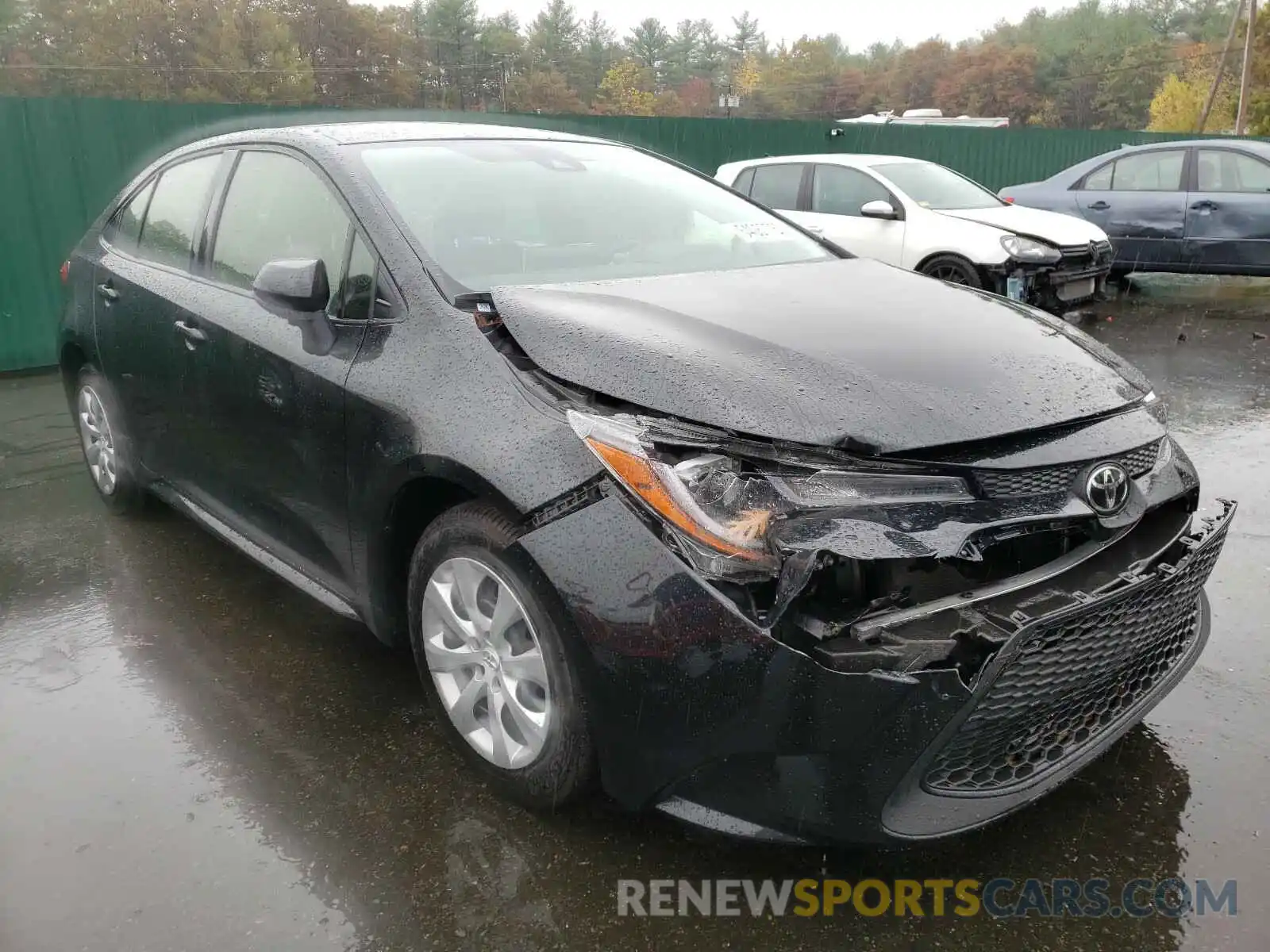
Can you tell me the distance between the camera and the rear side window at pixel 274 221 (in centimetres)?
290

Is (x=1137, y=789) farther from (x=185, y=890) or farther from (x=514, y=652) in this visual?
(x=185, y=890)

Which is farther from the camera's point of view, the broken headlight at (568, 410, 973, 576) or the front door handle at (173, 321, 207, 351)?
the front door handle at (173, 321, 207, 351)

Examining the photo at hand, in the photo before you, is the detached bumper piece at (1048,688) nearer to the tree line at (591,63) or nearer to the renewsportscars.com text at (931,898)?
the renewsportscars.com text at (931,898)

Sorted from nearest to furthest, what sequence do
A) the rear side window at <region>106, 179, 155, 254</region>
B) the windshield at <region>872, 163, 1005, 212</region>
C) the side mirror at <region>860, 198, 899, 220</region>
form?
the rear side window at <region>106, 179, 155, 254</region> → the side mirror at <region>860, 198, 899, 220</region> → the windshield at <region>872, 163, 1005, 212</region>

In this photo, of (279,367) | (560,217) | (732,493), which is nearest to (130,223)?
(279,367)

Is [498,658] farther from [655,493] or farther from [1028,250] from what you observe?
[1028,250]

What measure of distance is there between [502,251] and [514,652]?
1.17 meters

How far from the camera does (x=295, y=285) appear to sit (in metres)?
2.69

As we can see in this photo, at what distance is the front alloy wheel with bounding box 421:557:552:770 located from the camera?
2242 mm

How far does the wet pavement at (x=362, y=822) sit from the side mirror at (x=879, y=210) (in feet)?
17.3

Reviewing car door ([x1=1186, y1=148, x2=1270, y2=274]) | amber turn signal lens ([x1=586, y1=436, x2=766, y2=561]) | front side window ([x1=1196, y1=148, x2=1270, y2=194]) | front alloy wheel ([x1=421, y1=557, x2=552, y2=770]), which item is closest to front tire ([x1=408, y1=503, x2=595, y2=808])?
front alloy wheel ([x1=421, y1=557, x2=552, y2=770])

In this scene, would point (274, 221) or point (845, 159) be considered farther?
point (845, 159)

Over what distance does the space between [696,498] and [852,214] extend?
7562 mm

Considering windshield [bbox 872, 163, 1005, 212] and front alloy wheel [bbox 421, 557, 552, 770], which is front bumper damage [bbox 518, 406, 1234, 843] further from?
windshield [bbox 872, 163, 1005, 212]
